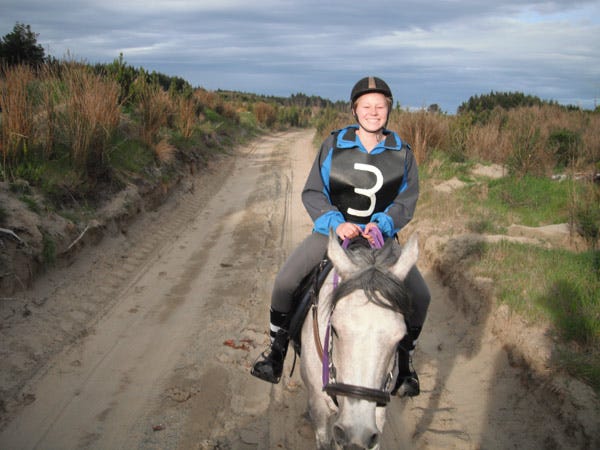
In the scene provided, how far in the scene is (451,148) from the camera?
11211 mm

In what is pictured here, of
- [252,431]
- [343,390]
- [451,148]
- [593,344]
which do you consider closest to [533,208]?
[451,148]

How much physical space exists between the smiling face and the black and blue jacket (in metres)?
0.14

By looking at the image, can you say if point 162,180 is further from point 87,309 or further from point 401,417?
point 401,417

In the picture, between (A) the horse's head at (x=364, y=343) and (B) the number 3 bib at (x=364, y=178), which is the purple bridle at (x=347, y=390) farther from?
(B) the number 3 bib at (x=364, y=178)

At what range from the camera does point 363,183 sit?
123 inches

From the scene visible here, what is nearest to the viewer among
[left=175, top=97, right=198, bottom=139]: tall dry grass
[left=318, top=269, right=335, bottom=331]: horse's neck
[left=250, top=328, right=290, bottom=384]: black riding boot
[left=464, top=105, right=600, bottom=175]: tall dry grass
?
[left=318, top=269, right=335, bottom=331]: horse's neck

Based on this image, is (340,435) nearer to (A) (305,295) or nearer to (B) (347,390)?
(B) (347,390)

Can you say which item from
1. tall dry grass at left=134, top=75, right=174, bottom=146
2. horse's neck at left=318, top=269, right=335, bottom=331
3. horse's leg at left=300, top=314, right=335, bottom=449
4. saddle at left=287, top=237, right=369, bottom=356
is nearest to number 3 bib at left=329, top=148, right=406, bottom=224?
saddle at left=287, top=237, right=369, bottom=356

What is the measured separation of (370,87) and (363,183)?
653 mm

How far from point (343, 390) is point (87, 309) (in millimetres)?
3870

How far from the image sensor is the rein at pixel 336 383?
1940 mm

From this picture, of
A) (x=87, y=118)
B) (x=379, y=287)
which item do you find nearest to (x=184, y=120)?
(x=87, y=118)

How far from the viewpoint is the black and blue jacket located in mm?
3109

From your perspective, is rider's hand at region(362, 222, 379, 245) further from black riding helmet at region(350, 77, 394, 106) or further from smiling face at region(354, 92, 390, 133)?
black riding helmet at region(350, 77, 394, 106)
